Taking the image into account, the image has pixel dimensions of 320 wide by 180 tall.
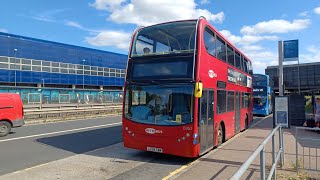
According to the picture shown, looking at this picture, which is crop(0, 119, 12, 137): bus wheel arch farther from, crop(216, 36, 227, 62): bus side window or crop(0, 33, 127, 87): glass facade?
crop(0, 33, 127, 87): glass facade

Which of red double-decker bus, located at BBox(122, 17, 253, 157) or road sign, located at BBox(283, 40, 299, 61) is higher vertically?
road sign, located at BBox(283, 40, 299, 61)

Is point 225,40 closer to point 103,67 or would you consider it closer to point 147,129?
point 147,129

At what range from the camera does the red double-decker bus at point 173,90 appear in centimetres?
838

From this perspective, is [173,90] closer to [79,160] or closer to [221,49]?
[79,160]

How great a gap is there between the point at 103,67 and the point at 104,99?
42938 mm

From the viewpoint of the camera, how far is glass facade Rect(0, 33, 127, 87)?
56719mm

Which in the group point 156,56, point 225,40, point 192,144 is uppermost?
point 225,40

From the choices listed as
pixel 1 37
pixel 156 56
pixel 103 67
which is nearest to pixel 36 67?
pixel 1 37

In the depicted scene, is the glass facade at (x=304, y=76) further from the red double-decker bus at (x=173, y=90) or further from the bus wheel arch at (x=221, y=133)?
the red double-decker bus at (x=173, y=90)

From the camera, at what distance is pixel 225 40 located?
12016 mm

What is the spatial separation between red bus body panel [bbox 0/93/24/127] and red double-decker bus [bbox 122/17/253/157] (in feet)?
25.7

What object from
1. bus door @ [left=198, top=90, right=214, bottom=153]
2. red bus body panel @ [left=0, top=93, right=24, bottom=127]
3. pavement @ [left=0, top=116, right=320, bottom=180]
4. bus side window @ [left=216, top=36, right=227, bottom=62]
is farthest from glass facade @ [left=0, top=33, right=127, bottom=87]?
bus door @ [left=198, top=90, right=214, bottom=153]

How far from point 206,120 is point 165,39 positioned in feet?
9.08

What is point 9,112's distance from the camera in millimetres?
14406
